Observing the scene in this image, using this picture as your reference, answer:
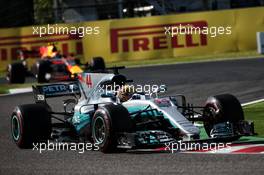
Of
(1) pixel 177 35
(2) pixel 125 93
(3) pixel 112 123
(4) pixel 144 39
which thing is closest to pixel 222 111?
(2) pixel 125 93

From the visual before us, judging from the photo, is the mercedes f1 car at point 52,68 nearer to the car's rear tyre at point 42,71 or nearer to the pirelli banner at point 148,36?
the car's rear tyre at point 42,71

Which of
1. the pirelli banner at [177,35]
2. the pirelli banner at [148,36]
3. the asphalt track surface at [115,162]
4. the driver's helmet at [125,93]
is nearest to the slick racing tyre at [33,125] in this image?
the asphalt track surface at [115,162]

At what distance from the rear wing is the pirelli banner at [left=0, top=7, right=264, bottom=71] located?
58.0ft

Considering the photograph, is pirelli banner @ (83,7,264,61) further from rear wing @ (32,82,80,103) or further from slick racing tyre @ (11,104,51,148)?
slick racing tyre @ (11,104,51,148)

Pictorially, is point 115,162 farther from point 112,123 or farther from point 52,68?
point 52,68

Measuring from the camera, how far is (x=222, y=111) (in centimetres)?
1185

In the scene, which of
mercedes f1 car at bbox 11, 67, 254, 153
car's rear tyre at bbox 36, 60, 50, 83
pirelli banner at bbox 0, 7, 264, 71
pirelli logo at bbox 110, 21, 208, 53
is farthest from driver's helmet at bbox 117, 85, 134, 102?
pirelli logo at bbox 110, 21, 208, 53

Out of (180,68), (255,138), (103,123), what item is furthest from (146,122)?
(180,68)

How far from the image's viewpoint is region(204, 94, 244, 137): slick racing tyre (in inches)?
466

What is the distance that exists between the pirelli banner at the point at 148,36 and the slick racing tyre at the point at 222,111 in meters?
19.0

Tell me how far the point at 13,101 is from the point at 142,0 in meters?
17.6

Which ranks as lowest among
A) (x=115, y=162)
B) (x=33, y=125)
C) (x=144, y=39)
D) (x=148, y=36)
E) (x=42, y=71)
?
(x=115, y=162)

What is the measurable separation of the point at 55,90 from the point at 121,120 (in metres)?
2.81

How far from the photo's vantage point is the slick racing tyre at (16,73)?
2709cm
